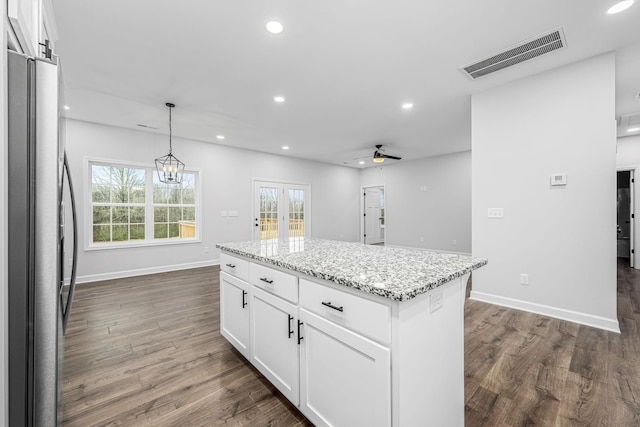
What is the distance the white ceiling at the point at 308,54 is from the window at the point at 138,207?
0.98 meters

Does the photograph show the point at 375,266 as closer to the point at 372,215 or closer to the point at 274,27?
the point at 274,27

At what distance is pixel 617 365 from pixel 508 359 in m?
0.73

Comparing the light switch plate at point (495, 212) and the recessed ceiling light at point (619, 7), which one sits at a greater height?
the recessed ceiling light at point (619, 7)

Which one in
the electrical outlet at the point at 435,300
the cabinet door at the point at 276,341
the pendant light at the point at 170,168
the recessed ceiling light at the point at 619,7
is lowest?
the cabinet door at the point at 276,341

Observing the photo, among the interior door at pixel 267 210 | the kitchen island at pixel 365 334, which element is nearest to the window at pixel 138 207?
the interior door at pixel 267 210

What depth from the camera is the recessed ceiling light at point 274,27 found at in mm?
2143

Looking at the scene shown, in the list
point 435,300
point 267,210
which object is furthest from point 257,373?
point 267,210

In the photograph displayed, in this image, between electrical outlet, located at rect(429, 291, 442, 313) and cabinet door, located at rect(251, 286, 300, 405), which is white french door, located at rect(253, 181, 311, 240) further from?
electrical outlet, located at rect(429, 291, 442, 313)

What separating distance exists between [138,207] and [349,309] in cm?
519

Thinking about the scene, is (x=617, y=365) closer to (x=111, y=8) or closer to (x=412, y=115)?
(x=412, y=115)

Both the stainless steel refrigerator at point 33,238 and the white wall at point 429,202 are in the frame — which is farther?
the white wall at point 429,202

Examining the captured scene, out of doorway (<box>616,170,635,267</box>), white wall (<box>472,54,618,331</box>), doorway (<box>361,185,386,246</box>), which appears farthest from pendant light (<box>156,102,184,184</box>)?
doorway (<box>616,170,635,267</box>)

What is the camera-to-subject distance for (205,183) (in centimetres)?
568

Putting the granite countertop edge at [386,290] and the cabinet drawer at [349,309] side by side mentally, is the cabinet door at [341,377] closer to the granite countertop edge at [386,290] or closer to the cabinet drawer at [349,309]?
the cabinet drawer at [349,309]
